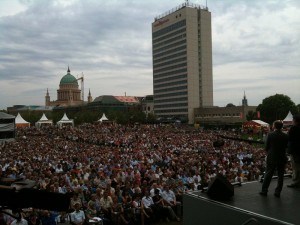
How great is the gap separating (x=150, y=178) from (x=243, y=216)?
9.16 metres

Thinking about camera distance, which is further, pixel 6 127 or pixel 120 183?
pixel 6 127

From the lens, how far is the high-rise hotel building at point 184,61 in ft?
354

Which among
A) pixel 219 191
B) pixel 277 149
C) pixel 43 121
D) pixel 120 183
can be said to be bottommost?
pixel 120 183

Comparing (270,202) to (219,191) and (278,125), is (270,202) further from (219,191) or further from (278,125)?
(278,125)

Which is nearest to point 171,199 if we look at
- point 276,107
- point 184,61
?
point 276,107

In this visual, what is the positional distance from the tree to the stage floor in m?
71.2

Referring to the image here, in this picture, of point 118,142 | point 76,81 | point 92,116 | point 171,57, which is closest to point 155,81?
point 171,57

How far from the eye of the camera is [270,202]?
5.65 m

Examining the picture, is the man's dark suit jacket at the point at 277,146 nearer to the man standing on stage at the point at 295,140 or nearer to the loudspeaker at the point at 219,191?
the man standing on stage at the point at 295,140

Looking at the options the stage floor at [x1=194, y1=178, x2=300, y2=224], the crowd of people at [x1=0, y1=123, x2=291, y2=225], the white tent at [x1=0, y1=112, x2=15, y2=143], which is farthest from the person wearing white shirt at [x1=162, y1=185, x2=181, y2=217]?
the white tent at [x1=0, y1=112, x2=15, y2=143]

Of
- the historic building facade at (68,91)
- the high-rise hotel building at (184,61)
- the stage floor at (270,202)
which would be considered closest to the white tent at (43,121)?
the stage floor at (270,202)

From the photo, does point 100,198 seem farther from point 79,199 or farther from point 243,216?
point 243,216

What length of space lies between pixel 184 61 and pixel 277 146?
105 metres

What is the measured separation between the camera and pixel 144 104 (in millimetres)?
135625
